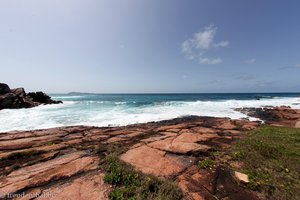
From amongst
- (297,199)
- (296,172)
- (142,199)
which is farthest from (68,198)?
(296,172)

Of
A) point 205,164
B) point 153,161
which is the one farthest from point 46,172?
point 205,164

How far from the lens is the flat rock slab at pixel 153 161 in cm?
407

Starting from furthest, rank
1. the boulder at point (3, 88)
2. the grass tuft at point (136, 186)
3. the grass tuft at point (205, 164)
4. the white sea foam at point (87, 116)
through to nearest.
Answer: the boulder at point (3, 88) < the white sea foam at point (87, 116) < the grass tuft at point (205, 164) < the grass tuft at point (136, 186)

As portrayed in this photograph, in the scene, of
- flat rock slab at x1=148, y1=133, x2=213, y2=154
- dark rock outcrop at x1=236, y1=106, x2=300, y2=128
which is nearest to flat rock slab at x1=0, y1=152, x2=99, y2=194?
flat rock slab at x1=148, y1=133, x2=213, y2=154

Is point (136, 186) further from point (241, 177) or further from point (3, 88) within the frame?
point (3, 88)

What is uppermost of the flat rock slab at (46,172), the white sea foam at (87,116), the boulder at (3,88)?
the boulder at (3,88)

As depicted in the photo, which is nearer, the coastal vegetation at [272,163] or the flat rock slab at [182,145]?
the coastal vegetation at [272,163]

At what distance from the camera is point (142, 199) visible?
2.90 meters

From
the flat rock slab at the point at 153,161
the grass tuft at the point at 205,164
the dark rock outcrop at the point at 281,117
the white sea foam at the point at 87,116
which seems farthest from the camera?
the dark rock outcrop at the point at 281,117

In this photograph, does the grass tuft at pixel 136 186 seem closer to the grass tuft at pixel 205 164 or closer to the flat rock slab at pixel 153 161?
the flat rock slab at pixel 153 161

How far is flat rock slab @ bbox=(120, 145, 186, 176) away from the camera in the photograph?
4.07 m

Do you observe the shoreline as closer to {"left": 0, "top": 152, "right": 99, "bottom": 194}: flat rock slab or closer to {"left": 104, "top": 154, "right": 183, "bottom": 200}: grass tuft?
{"left": 0, "top": 152, "right": 99, "bottom": 194}: flat rock slab

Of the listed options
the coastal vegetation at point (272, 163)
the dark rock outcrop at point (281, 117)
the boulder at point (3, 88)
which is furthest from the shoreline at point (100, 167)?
the boulder at point (3, 88)

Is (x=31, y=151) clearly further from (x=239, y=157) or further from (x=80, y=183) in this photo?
(x=239, y=157)
